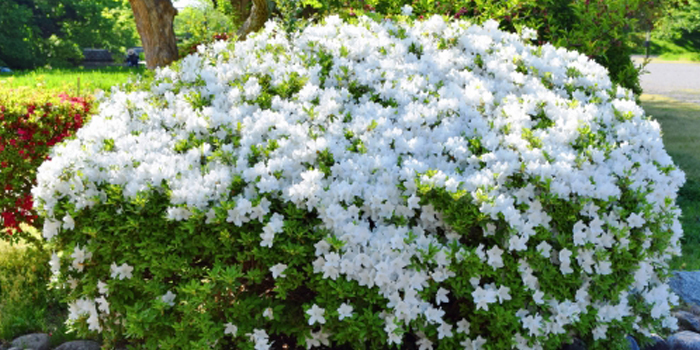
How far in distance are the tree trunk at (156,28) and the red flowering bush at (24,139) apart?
246 centimetres

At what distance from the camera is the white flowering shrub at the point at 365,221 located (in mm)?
2590

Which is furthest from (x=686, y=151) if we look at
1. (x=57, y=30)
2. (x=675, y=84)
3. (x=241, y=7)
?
(x=57, y=30)

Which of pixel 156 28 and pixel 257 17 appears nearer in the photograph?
pixel 156 28

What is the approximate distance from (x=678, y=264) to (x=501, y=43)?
266cm

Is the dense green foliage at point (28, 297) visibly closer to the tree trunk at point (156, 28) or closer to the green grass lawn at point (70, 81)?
the green grass lawn at point (70, 81)

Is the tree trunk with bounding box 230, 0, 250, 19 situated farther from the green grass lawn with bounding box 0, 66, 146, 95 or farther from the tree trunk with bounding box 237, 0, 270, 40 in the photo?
the tree trunk with bounding box 237, 0, 270, 40

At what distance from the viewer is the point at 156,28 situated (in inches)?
285

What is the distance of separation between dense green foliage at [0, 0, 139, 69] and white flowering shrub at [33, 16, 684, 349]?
100ft

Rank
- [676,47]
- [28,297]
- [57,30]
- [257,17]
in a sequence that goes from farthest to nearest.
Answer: [676,47] < [57,30] < [257,17] < [28,297]

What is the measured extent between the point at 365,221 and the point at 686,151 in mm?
9037

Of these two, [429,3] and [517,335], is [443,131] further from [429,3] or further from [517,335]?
[429,3]

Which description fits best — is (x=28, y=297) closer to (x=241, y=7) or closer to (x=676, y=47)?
(x=241, y=7)

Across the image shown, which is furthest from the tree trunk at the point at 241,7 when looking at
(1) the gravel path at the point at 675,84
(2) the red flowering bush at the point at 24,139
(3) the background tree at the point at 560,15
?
(1) the gravel path at the point at 675,84

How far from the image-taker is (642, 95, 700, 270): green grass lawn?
5715 mm
